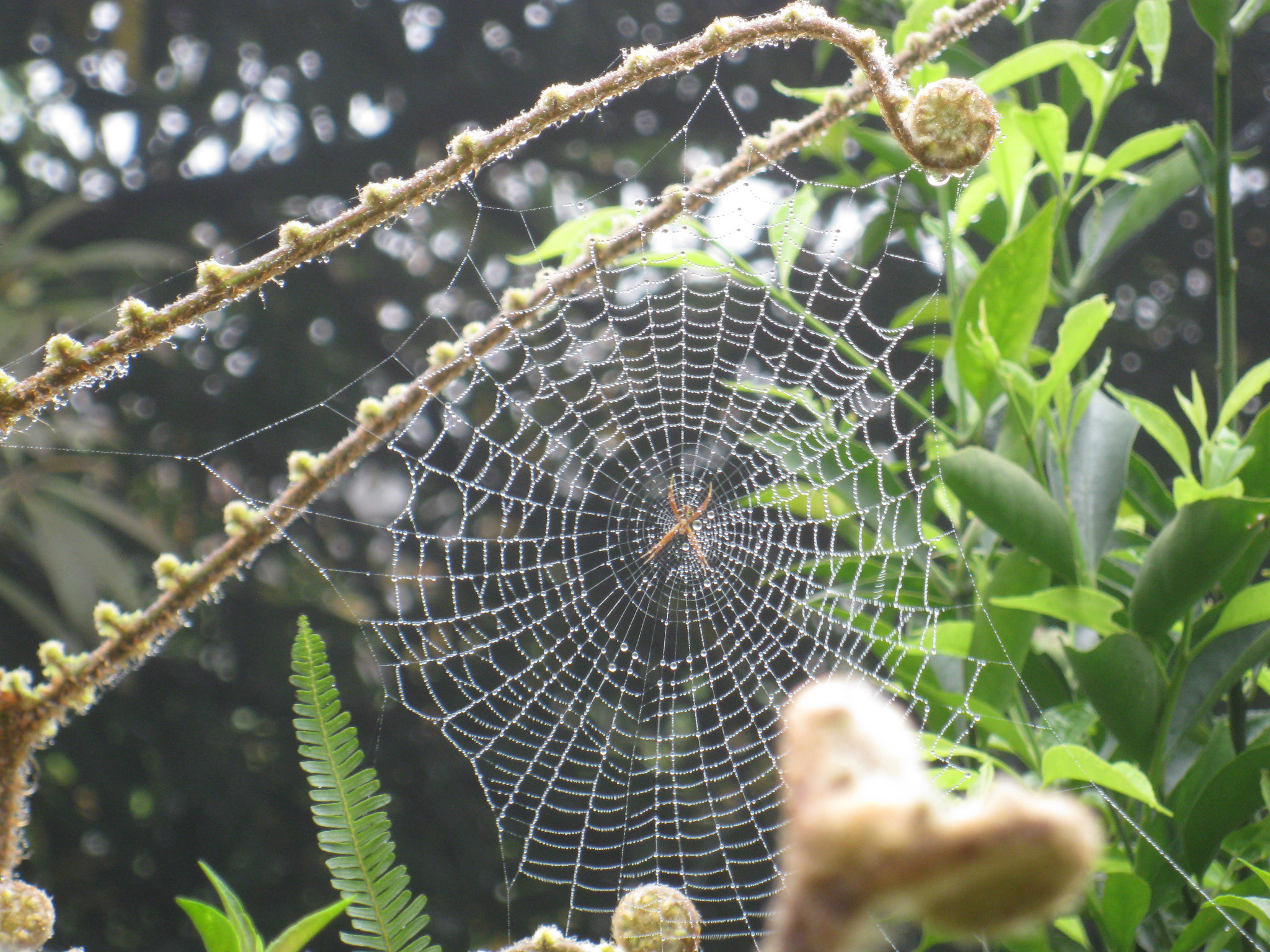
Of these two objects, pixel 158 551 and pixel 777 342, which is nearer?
pixel 777 342

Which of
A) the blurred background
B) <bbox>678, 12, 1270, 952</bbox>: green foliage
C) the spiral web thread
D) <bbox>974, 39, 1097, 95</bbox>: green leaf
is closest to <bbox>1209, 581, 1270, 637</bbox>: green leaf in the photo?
<bbox>678, 12, 1270, 952</bbox>: green foliage

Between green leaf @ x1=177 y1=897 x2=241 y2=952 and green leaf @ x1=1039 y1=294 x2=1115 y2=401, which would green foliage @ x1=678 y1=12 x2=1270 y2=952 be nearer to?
green leaf @ x1=1039 y1=294 x2=1115 y2=401

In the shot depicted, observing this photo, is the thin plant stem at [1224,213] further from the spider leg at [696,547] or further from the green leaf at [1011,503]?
the spider leg at [696,547]

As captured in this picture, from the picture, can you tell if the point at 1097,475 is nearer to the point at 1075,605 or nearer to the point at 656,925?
the point at 1075,605

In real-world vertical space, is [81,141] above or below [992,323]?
above

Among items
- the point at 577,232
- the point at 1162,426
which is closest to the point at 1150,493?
the point at 1162,426

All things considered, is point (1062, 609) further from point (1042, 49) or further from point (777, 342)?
point (777, 342)

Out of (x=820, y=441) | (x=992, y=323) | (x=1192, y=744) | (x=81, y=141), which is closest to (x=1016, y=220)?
(x=992, y=323)
